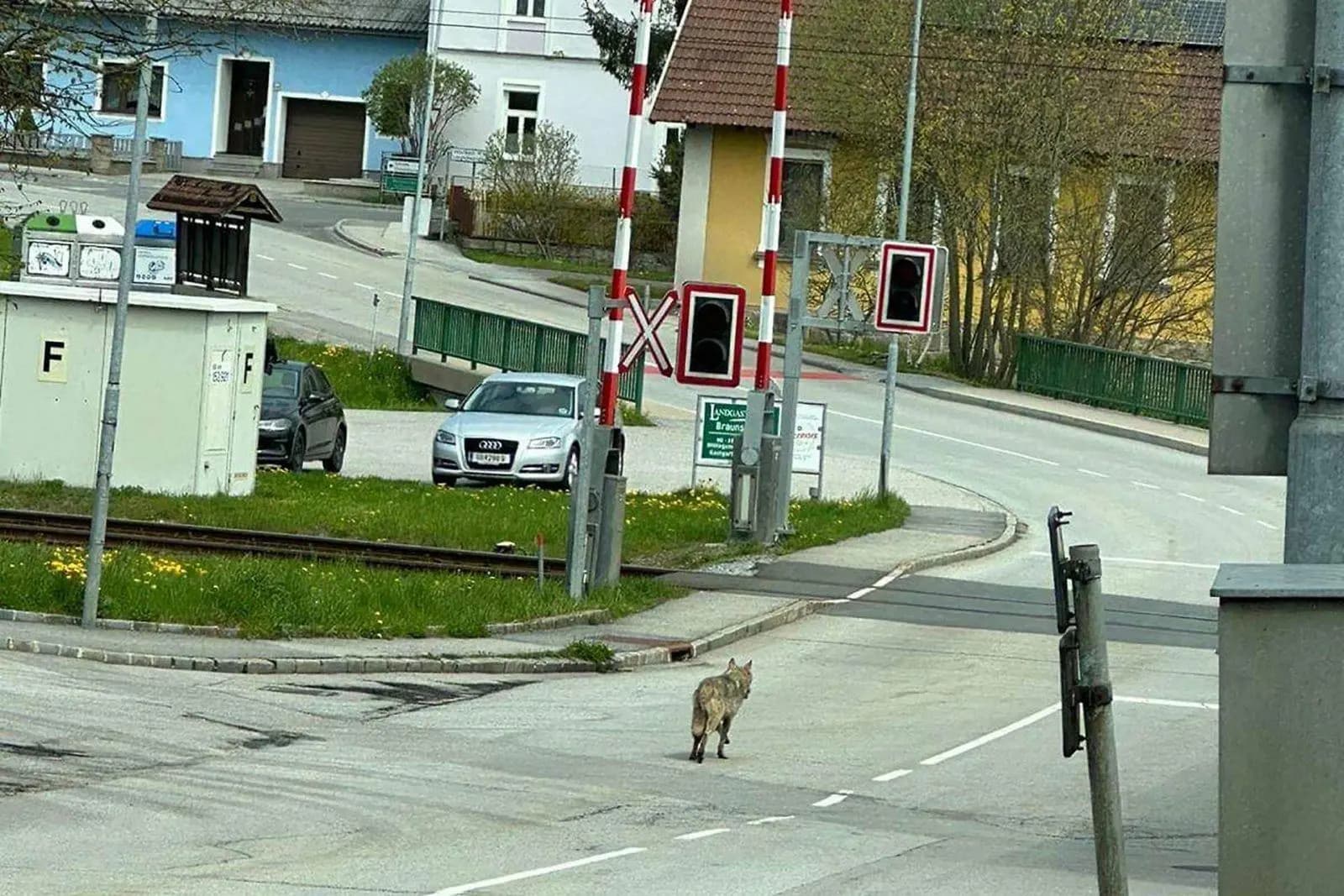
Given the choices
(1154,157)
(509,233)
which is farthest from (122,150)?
(1154,157)

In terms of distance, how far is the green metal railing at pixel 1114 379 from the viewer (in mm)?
46906

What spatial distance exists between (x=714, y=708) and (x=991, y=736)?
305cm

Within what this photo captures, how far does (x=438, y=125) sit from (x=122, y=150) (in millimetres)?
10717

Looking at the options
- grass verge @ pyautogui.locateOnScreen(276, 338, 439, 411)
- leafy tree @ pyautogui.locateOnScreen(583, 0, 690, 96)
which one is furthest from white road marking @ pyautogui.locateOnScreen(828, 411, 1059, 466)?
leafy tree @ pyautogui.locateOnScreen(583, 0, 690, 96)

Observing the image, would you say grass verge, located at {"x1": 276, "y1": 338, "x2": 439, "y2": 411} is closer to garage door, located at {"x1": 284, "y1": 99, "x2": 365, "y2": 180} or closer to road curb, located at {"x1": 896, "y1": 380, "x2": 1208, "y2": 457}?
road curb, located at {"x1": 896, "y1": 380, "x2": 1208, "y2": 457}

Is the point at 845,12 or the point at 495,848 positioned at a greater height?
the point at 845,12

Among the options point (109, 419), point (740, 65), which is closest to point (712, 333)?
point (109, 419)

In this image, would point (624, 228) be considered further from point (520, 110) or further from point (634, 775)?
point (520, 110)

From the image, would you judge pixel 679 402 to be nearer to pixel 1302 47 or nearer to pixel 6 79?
pixel 6 79

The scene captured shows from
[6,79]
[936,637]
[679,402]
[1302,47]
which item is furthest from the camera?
[679,402]

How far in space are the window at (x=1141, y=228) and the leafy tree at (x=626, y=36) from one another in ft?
76.6

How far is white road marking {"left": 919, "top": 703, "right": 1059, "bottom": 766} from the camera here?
1559cm

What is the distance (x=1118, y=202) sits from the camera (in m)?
48.6

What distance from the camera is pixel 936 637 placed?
875 inches
